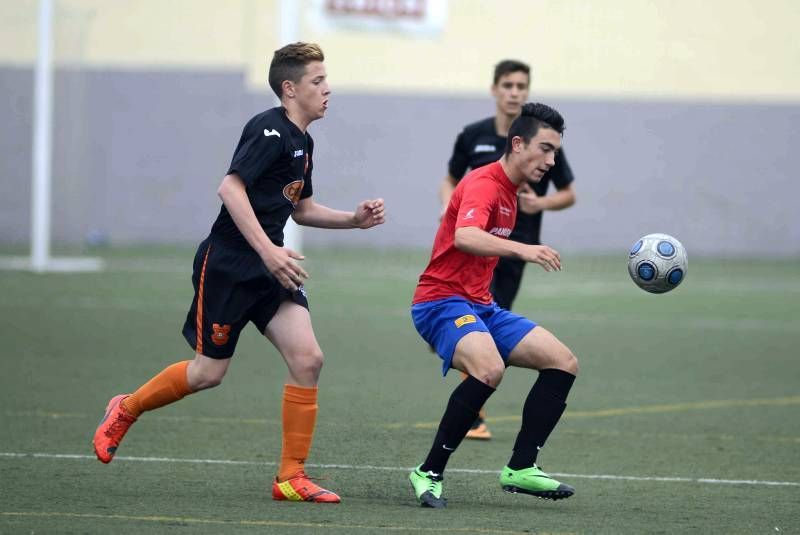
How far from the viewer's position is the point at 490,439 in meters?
8.23

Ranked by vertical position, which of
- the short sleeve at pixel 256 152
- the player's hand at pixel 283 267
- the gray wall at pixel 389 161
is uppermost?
the short sleeve at pixel 256 152

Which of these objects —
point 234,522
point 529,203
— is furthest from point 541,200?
point 234,522

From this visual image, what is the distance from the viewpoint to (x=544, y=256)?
582 centimetres

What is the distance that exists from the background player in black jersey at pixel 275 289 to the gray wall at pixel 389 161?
19400 mm

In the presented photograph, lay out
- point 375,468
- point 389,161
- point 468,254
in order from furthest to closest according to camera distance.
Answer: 1. point 389,161
2. point 375,468
3. point 468,254

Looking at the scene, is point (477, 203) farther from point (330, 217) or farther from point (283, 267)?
point (283, 267)

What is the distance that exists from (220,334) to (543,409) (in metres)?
1.51

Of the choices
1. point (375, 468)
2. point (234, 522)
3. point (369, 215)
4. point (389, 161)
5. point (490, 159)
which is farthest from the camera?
point (389, 161)

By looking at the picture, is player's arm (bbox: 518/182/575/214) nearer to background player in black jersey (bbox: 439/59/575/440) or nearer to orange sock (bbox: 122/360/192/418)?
background player in black jersey (bbox: 439/59/575/440)

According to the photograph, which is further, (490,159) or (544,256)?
(490,159)

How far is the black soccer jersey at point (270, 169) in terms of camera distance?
19.8 ft

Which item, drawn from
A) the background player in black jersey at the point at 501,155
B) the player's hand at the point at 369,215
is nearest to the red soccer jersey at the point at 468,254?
the player's hand at the point at 369,215

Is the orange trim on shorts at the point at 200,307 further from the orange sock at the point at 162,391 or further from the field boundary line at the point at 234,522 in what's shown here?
the field boundary line at the point at 234,522

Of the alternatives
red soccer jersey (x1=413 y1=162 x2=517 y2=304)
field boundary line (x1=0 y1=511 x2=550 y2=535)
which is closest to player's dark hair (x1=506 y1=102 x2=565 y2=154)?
red soccer jersey (x1=413 y1=162 x2=517 y2=304)
